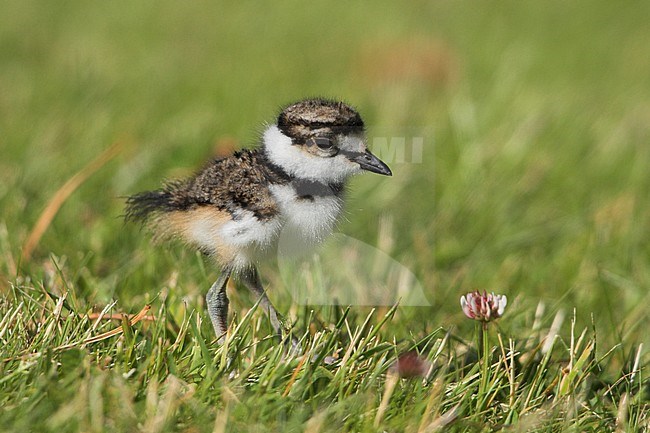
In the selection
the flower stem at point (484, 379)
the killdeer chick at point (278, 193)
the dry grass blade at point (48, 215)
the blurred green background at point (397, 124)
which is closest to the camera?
the flower stem at point (484, 379)

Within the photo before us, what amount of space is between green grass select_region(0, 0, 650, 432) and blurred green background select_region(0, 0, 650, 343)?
0.02m

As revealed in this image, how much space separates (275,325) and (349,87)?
386 centimetres

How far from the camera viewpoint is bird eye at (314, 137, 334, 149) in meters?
2.72

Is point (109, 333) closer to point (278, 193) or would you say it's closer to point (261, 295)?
point (261, 295)

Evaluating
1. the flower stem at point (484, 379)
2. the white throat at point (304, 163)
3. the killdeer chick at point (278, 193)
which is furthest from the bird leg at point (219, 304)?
the flower stem at point (484, 379)

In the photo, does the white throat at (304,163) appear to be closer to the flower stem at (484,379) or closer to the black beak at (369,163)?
the black beak at (369,163)

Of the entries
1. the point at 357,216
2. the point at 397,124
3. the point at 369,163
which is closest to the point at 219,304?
the point at 369,163

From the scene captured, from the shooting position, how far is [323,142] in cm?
272

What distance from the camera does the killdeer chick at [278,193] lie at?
2.68 m

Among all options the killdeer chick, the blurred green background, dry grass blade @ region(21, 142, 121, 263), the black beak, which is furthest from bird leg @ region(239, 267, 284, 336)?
dry grass blade @ region(21, 142, 121, 263)

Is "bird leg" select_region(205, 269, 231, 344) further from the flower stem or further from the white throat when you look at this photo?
the flower stem

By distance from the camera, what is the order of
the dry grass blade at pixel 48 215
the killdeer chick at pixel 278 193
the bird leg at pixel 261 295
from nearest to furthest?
the killdeer chick at pixel 278 193 → the bird leg at pixel 261 295 → the dry grass blade at pixel 48 215

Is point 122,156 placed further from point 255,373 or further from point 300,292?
point 255,373

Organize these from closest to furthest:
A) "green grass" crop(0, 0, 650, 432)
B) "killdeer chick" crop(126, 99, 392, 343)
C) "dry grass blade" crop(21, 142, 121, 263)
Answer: "green grass" crop(0, 0, 650, 432), "killdeer chick" crop(126, 99, 392, 343), "dry grass blade" crop(21, 142, 121, 263)
